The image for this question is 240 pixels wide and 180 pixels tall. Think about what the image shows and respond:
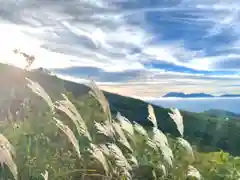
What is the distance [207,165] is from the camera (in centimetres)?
321

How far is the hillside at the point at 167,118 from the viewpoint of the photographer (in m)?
4.91

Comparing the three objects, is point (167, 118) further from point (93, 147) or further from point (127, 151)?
point (93, 147)

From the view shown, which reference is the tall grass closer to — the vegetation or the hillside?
the vegetation

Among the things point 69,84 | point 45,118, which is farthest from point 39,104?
point 69,84

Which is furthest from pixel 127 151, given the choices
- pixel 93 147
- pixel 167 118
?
pixel 167 118

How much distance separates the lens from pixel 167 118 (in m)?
6.22

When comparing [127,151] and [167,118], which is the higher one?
[167,118]

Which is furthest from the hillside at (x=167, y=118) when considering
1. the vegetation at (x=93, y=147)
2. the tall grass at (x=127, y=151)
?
the tall grass at (x=127, y=151)

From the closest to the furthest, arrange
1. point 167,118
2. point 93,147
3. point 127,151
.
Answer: point 93,147, point 127,151, point 167,118

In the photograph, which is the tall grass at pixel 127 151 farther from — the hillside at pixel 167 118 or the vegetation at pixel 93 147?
the hillside at pixel 167 118

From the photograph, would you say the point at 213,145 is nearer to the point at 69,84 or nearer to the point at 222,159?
the point at 69,84

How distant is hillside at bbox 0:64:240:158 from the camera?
4906 millimetres

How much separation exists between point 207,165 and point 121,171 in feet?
2.13

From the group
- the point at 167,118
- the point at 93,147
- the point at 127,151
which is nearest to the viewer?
the point at 93,147
